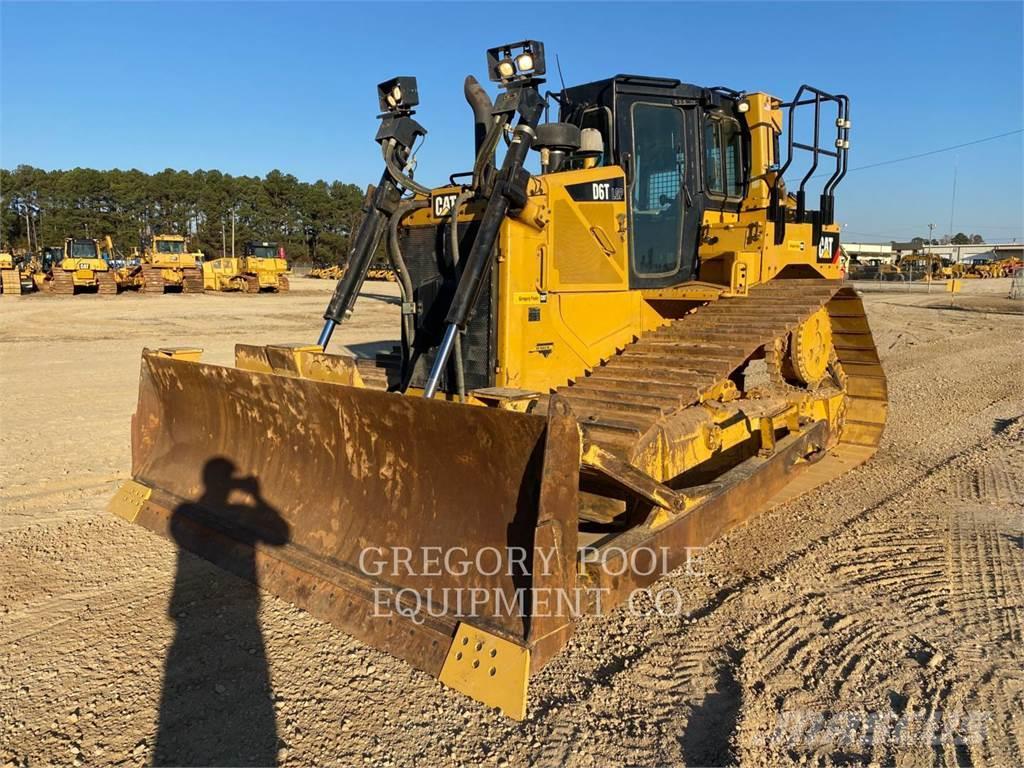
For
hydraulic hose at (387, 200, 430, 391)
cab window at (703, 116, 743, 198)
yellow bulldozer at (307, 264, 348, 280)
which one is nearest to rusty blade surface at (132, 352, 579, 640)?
hydraulic hose at (387, 200, 430, 391)

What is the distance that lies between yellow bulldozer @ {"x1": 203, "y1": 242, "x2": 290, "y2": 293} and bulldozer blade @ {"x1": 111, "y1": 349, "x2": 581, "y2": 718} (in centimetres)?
3418

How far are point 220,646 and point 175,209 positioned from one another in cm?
7479

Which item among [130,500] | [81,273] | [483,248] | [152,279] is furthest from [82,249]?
[483,248]

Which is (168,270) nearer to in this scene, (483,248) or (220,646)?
(483,248)

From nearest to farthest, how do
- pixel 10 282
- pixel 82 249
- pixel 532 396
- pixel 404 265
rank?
pixel 532 396 → pixel 404 265 → pixel 10 282 → pixel 82 249

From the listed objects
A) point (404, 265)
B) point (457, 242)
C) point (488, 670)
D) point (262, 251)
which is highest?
point (262, 251)

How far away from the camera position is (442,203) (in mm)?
5199

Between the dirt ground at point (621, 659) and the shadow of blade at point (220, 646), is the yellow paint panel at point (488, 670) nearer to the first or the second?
the dirt ground at point (621, 659)

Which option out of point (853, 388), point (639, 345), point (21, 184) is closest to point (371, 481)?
point (639, 345)

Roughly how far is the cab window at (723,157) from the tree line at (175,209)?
217 ft

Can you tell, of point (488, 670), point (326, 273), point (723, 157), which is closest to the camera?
point (488, 670)

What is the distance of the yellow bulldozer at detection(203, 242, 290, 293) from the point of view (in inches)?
→ 1470

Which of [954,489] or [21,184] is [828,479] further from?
[21,184]

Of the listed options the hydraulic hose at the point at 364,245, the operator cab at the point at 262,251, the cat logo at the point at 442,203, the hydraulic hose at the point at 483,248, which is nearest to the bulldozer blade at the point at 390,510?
the hydraulic hose at the point at 483,248
